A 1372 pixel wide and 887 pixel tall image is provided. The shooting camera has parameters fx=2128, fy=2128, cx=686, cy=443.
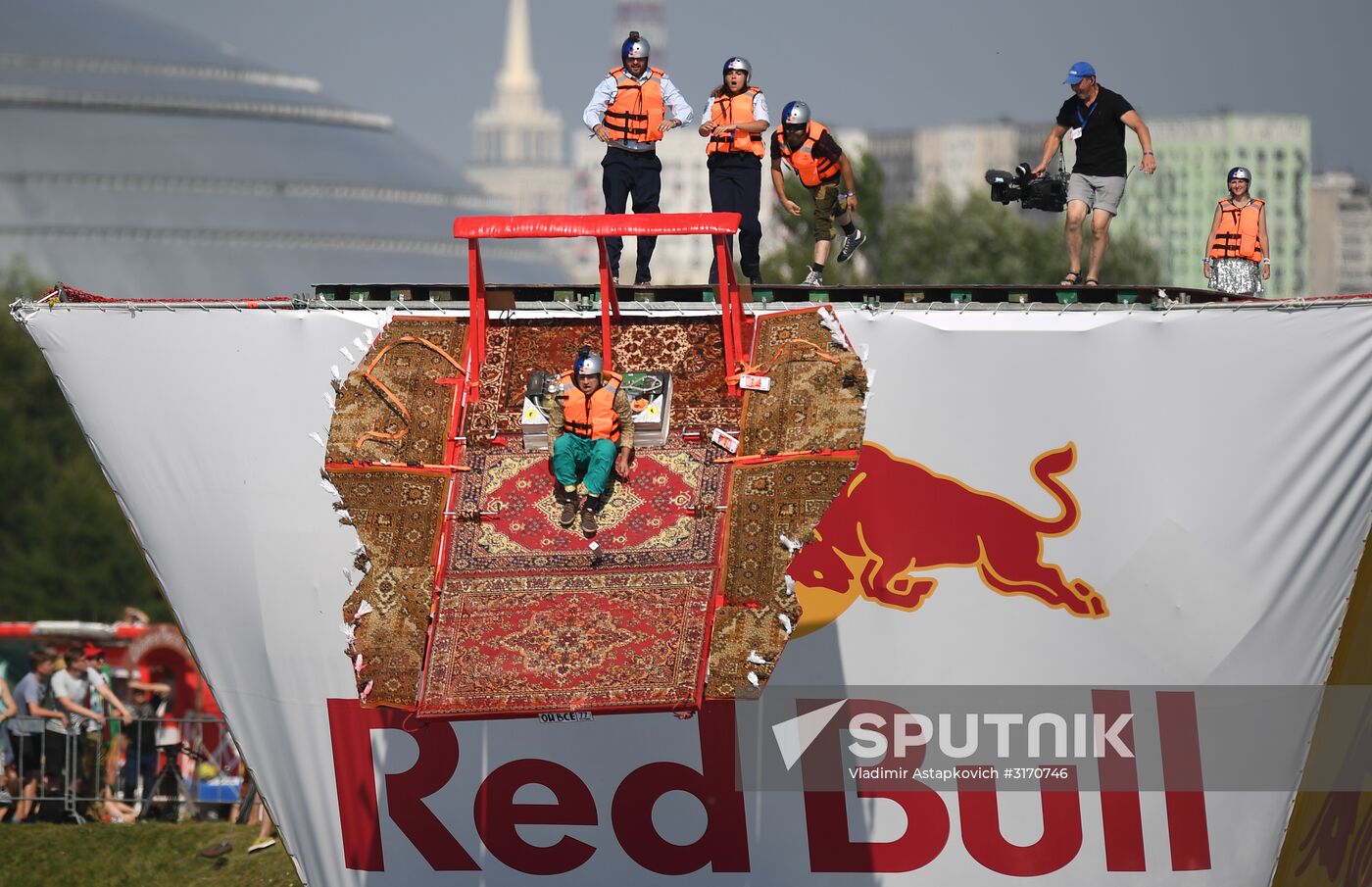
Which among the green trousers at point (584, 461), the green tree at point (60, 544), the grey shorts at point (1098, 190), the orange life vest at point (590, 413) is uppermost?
the grey shorts at point (1098, 190)

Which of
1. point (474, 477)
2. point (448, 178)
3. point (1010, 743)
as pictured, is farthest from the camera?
point (448, 178)

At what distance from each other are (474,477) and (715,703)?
10.4ft

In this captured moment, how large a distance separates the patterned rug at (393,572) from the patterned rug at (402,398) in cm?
27

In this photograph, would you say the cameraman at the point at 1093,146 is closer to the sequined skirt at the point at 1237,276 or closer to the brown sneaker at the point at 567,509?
the sequined skirt at the point at 1237,276

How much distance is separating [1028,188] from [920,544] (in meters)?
3.68

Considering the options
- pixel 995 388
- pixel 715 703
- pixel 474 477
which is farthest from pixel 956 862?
pixel 474 477

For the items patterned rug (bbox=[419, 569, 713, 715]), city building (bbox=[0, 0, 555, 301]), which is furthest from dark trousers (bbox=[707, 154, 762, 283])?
city building (bbox=[0, 0, 555, 301])

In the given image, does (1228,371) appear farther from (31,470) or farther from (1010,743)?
(31,470)

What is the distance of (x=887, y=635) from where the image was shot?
18234mm

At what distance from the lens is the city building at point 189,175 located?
127 metres

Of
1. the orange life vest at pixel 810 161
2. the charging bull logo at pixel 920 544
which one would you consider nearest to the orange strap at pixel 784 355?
the charging bull logo at pixel 920 544

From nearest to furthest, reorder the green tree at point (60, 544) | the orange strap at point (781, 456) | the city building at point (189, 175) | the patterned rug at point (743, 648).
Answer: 1. the patterned rug at point (743, 648)
2. the orange strap at point (781, 456)
3. the green tree at point (60, 544)
4. the city building at point (189, 175)

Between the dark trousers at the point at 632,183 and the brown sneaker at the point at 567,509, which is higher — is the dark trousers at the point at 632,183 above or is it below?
above

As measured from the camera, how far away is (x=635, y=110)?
2025cm
